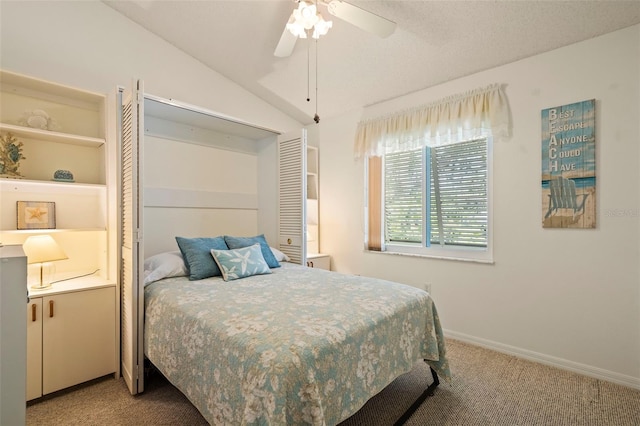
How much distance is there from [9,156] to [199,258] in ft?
4.72

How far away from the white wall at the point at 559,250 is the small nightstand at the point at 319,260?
Answer: 114 cm

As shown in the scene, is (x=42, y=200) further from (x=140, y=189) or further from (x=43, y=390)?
(x=43, y=390)

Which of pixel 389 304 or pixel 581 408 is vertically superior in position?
pixel 389 304

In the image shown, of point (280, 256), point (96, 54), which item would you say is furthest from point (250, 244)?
point (96, 54)

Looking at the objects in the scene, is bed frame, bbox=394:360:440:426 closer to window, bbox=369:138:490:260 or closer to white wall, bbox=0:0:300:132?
window, bbox=369:138:490:260

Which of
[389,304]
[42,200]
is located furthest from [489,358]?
[42,200]

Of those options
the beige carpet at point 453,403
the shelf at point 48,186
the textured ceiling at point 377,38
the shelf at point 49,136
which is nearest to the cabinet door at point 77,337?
the beige carpet at point 453,403

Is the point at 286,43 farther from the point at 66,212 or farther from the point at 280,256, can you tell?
the point at 66,212

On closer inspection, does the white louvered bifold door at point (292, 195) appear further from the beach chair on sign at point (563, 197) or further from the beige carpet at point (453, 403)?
the beach chair on sign at point (563, 197)

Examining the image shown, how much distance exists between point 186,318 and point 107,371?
1.17m

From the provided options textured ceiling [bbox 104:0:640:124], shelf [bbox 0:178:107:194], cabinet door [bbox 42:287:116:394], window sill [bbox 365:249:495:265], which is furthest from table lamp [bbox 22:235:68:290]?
window sill [bbox 365:249:495:265]

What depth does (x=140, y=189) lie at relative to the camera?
2068 millimetres

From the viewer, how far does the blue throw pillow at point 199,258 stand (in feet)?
7.74

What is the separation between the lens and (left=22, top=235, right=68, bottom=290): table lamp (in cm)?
200
